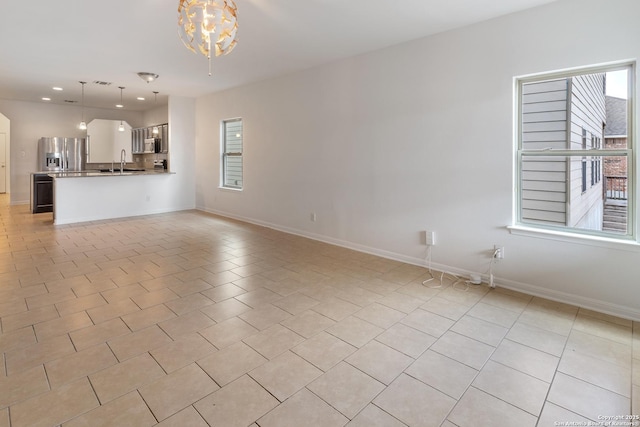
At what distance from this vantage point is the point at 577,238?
10.0 ft

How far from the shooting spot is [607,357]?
2.28m

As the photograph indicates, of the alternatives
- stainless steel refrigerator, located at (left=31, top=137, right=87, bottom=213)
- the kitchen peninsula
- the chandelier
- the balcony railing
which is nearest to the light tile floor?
the balcony railing

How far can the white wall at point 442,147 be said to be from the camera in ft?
9.77

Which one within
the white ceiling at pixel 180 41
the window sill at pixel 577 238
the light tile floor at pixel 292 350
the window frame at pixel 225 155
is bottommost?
the light tile floor at pixel 292 350

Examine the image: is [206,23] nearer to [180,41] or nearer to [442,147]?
[180,41]

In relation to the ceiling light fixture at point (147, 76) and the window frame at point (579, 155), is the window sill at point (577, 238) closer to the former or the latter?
the window frame at point (579, 155)

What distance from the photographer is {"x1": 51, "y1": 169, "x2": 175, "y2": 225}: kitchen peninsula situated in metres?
6.64

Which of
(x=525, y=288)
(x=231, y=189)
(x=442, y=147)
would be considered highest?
(x=442, y=147)

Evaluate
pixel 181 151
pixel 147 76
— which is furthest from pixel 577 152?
pixel 181 151

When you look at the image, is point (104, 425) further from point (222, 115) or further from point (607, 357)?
point (222, 115)

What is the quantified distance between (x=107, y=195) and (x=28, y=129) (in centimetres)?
370

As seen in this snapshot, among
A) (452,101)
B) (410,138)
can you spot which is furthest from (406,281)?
(452,101)

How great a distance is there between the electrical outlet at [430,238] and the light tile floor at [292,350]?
344 millimetres

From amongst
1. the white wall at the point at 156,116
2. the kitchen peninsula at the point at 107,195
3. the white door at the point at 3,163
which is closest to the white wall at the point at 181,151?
the kitchen peninsula at the point at 107,195
